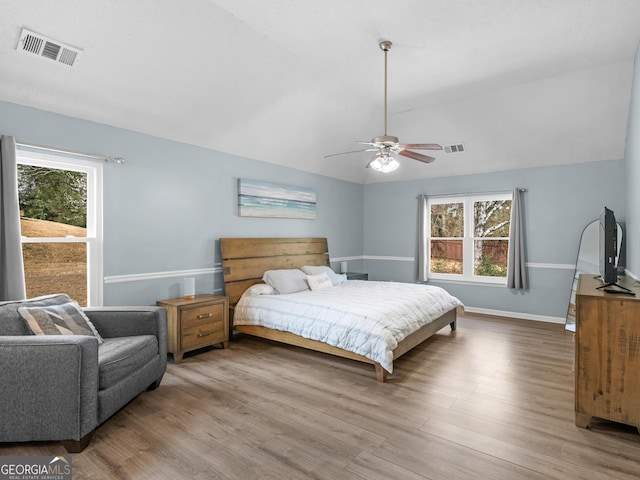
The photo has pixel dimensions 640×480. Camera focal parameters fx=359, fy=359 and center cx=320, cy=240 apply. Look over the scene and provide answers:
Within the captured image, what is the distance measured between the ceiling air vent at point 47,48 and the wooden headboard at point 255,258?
7.89 feet

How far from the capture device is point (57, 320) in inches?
101

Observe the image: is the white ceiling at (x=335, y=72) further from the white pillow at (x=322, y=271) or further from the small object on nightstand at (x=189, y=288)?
the white pillow at (x=322, y=271)

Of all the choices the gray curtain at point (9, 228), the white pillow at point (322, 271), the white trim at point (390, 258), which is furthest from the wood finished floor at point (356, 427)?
the white trim at point (390, 258)

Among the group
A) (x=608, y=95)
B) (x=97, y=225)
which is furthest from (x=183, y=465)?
(x=608, y=95)

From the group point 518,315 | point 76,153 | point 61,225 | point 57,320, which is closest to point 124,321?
point 57,320

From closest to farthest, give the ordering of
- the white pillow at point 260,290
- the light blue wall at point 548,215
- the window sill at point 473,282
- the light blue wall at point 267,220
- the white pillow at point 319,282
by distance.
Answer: the light blue wall at point 267,220 → the white pillow at point 260,290 → the white pillow at point 319,282 → the light blue wall at point 548,215 → the window sill at point 473,282

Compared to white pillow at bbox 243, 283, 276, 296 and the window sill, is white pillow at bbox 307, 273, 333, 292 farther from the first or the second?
the window sill

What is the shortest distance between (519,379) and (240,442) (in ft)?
8.29

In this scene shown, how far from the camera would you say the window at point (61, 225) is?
10.7ft

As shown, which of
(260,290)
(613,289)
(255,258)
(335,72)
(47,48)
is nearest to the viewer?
(613,289)

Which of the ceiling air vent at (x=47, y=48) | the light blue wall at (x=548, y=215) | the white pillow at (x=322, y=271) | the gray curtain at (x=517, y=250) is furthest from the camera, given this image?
the gray curtain at (x=517, y=250)

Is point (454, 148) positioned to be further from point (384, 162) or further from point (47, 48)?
point (47, 48)

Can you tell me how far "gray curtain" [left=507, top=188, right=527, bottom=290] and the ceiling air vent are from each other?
5724mm

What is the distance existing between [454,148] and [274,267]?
3332mm
